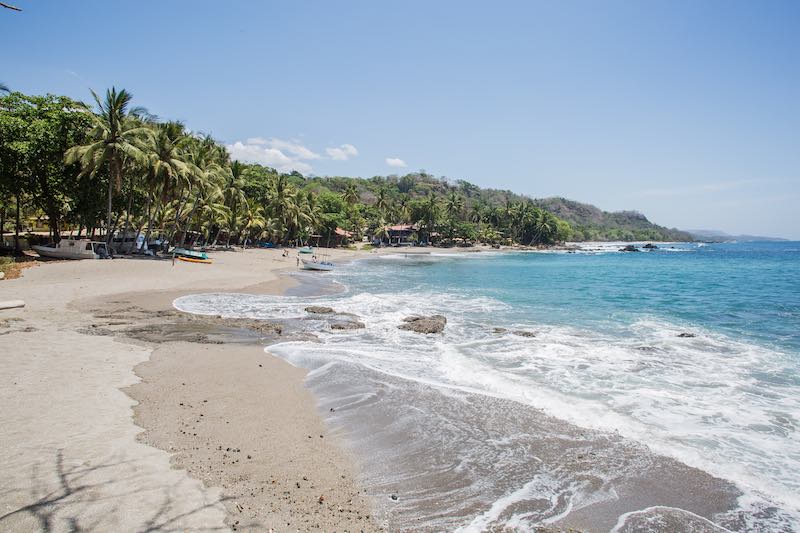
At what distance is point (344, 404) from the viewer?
28.8ft

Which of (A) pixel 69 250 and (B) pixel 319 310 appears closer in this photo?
(B) pixel 319 310

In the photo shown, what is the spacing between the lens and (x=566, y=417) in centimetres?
855

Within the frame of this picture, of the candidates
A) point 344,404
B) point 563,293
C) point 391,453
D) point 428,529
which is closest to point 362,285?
point 563,293

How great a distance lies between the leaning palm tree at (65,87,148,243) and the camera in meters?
27.7

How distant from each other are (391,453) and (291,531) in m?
2.46

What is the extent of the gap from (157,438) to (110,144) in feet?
95.3

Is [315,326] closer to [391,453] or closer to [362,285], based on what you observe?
[391,453]

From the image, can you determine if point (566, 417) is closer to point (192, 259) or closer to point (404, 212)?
point (192, 259)

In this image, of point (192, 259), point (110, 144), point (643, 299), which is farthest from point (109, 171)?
point (643, 299)

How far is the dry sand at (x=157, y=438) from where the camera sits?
467 centimetres

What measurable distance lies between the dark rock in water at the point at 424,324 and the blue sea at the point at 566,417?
0.51m

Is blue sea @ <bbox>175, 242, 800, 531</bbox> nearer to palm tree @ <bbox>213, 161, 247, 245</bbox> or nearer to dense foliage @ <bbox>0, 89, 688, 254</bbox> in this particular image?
dense foliage @ <bbox>0, 89, 688, 254</bbox>

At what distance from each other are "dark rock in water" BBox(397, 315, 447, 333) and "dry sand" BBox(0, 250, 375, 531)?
19.4 ft

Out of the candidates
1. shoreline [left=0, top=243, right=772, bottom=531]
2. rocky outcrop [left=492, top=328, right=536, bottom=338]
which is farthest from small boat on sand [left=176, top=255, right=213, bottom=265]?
rocky outcrop [left=492, top=328, right=536, bottom=338]
